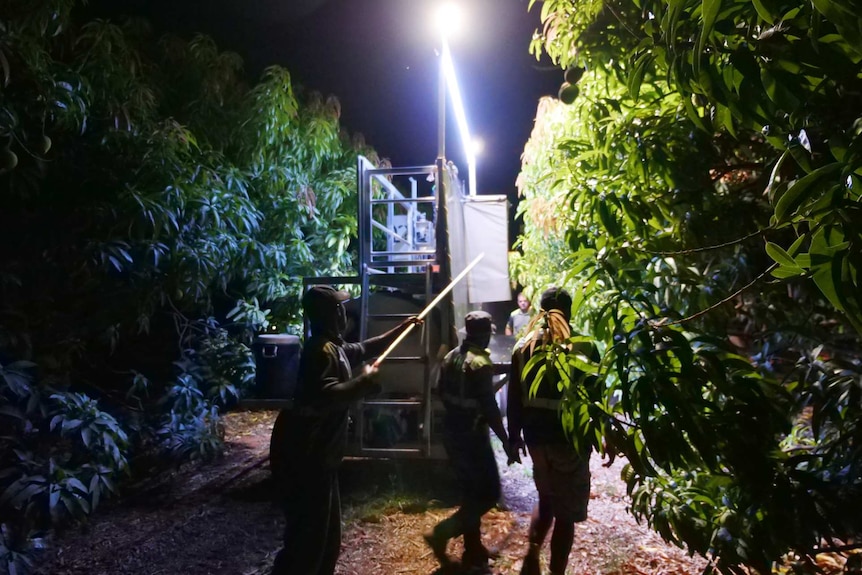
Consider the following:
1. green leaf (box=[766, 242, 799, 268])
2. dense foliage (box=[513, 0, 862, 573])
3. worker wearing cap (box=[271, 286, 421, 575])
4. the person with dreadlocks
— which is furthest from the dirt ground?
green leaf (box=[766, 242, 799, 268])

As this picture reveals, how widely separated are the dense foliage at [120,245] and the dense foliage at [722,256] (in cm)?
362

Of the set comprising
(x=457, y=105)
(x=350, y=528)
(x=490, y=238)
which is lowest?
(x=350, y=528)

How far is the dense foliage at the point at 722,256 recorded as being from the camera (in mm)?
1029

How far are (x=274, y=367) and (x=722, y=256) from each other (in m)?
5.21

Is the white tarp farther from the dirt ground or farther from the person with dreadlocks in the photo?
the person with dreadlocks

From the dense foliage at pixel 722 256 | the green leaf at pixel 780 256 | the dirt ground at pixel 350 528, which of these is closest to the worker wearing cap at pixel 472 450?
the dirt ground at pixel 350 528

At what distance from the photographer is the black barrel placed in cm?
632

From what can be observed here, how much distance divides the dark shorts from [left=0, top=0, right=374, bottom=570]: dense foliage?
11.2 feet

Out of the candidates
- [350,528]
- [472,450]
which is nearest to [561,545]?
[472,450]

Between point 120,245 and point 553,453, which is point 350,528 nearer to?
point 553,453

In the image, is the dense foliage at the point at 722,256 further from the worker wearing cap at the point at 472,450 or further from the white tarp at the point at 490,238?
the white tarp at the point at 490,238

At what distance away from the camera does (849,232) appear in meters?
0.86

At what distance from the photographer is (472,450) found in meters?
3.51

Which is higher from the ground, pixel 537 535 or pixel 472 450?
pixel 472 450
